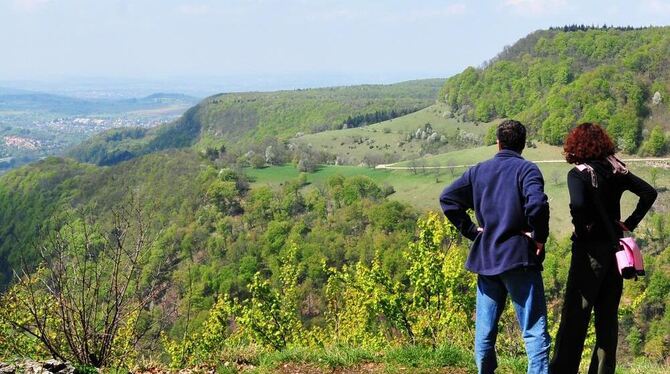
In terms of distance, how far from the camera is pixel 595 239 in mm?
4988

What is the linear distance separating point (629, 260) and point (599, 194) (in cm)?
60

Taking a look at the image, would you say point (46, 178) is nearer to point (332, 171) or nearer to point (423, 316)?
point (332, 171)

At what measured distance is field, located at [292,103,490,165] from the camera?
138500 mm

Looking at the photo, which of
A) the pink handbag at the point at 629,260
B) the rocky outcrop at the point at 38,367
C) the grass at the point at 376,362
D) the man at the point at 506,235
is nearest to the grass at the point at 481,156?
the grass at the point at 376,362

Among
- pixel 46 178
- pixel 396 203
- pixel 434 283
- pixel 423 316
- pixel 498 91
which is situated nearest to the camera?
pixel 434 283

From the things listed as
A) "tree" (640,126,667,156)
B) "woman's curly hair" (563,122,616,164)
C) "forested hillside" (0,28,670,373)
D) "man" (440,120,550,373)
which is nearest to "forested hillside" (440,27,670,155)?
"tree" (640,126,667,156)

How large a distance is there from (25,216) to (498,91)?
118325 mm

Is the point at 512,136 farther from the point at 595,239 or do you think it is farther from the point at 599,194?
the point at 595,239

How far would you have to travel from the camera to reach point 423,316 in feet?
41.9

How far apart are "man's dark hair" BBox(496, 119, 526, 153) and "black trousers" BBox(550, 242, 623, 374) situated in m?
1.02

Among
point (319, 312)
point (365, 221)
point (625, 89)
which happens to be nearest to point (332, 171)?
point (365, 221)

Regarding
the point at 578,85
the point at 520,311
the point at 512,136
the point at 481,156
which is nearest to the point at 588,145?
the point at 512,136

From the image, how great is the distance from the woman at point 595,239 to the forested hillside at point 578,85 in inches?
4111

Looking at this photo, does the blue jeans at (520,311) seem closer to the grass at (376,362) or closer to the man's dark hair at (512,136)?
the man's dark hair at (512,136)
